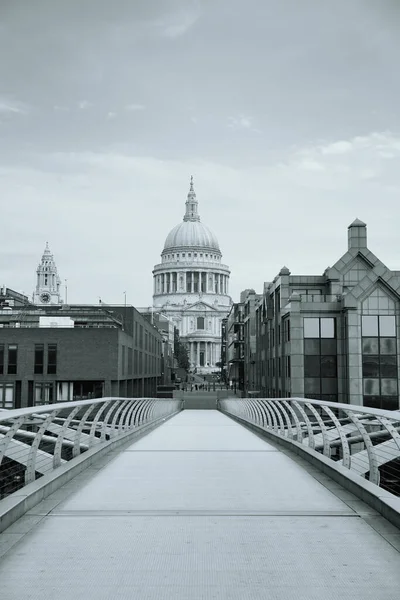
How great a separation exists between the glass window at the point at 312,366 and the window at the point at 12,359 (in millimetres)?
21177

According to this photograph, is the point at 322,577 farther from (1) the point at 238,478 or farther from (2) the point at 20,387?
(2) the point at 20,387

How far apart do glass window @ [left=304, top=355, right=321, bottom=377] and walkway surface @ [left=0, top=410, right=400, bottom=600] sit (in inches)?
1242

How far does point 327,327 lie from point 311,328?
944 mm

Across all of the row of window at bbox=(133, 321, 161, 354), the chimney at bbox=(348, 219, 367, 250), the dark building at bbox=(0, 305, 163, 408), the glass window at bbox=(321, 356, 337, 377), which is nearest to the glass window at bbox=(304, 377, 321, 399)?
the glass window at bbox=(321, 356, 337, 377)

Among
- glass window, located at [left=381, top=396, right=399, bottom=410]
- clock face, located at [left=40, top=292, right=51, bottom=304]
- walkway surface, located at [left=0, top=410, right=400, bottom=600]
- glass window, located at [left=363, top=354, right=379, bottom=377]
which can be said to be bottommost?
walkway surface, located at [left=0, top=410, right=400, bottom=600]

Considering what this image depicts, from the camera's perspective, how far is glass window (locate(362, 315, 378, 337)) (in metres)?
42.1

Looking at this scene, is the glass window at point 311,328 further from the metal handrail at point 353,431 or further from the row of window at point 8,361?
the row of window at point 8,361

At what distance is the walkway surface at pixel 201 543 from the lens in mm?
5711

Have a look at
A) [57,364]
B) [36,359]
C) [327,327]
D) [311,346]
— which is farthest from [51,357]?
[327,327]

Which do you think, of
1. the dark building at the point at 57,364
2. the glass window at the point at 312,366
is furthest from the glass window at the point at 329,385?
the dark building at the point at 57,364

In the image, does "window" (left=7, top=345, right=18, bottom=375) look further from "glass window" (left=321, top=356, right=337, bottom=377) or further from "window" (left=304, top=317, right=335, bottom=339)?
"glass window" (left=321, top=356, right=337, bottom=377)

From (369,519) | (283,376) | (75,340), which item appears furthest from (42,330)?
(369,519)

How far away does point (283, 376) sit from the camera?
4688 centimetres

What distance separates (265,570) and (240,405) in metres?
30.7
